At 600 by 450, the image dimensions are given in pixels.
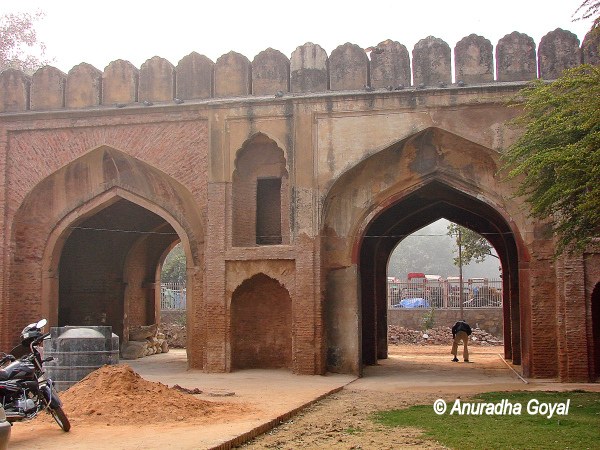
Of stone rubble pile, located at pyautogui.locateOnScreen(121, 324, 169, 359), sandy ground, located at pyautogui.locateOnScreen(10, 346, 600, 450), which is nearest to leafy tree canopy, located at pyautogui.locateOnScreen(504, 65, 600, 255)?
sandy ground, located at pyautogui.locateOnScreen(10, 346, 600, 450)

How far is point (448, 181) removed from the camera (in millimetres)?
12516

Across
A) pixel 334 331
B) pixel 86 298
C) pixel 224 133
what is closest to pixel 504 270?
pixel 334 331

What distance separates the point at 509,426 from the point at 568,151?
8.77ft

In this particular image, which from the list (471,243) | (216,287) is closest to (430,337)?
(471,243)

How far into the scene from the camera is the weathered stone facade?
39.1 ft

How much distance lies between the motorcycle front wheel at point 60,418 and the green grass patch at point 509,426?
2831 millimetres

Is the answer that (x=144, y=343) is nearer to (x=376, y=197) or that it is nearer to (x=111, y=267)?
(x=111, y=267)

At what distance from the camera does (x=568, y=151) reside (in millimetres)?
7617

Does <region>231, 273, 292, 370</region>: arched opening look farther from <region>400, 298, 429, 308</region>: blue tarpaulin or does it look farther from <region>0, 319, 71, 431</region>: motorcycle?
<region>400, 298, 429, 308</region>: blue tarpaulin

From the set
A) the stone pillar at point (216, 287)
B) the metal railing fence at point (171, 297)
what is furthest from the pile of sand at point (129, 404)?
the metal railing fence at point (171, 297)

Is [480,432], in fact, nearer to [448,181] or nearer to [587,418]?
[587,418]

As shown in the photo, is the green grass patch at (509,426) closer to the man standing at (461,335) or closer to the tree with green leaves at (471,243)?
the man standing at (461,335)

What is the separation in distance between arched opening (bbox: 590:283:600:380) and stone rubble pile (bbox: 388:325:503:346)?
1009cm

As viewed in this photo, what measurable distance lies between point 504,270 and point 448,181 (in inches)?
180
